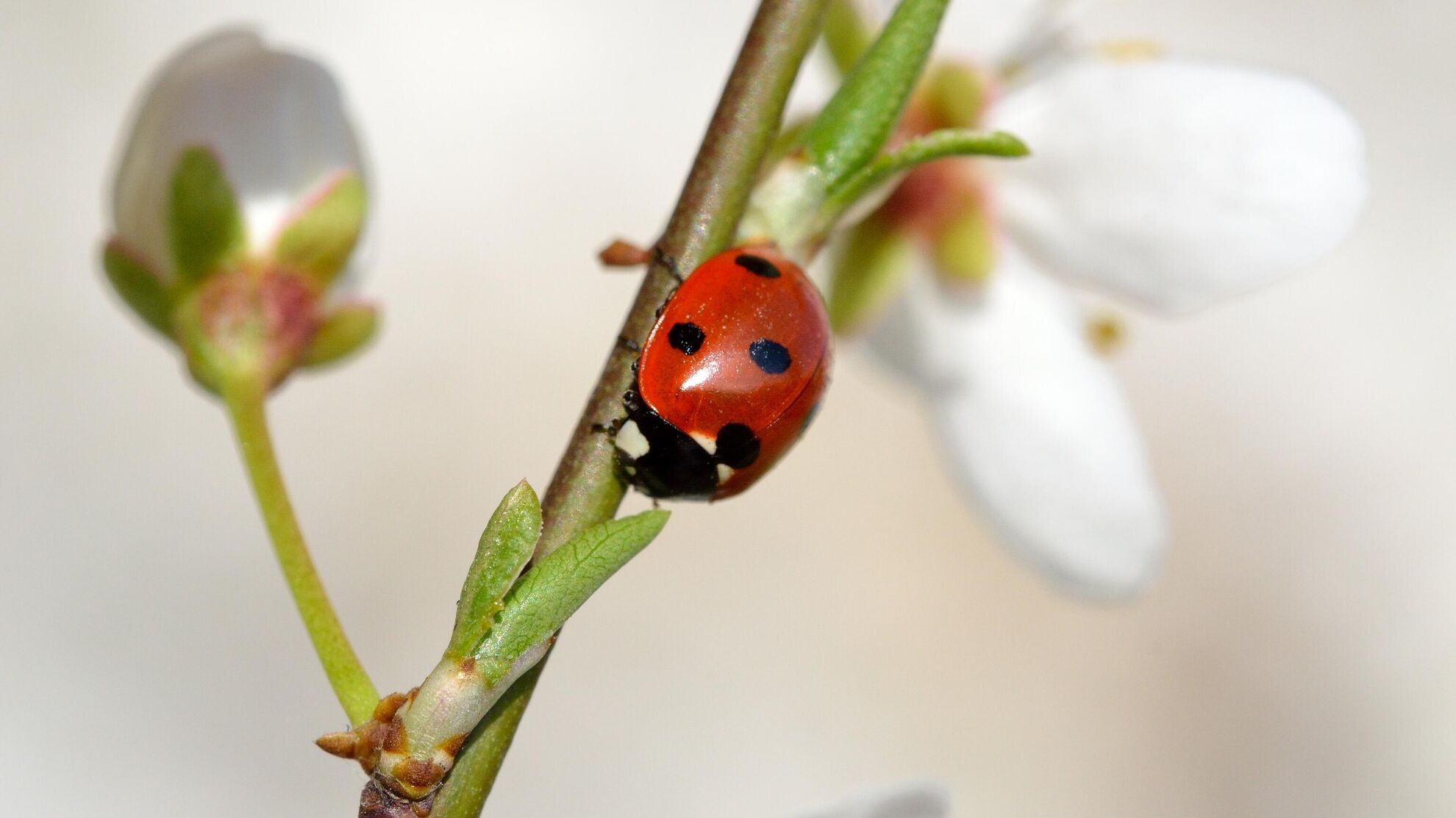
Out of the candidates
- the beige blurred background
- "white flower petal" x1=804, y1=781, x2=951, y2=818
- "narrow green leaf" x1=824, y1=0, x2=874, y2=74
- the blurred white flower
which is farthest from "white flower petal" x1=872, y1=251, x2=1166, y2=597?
the beige blurred background

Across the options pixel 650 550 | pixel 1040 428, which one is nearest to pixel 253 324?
pixel 1040 428

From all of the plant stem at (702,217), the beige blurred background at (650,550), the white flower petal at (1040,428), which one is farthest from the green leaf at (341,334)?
the beige blurred background at (650,550)

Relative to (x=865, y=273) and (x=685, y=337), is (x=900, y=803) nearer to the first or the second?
(x=685, y=337)

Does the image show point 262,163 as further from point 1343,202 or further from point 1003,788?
point 1003,788


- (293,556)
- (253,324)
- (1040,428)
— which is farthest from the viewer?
(1040,428)

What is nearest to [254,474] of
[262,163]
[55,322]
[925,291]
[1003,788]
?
[262,163]

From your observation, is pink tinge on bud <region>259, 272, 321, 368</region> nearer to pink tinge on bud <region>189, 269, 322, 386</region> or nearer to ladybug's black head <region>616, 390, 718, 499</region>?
pink tinge on bud <region>189, 269, 322, 386</region>
